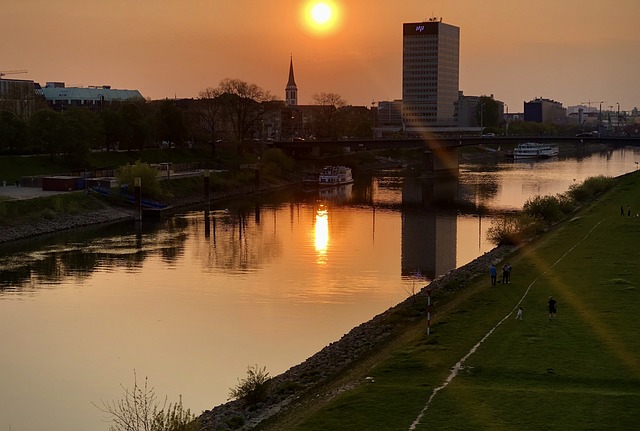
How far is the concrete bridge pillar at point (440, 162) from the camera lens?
463 feet

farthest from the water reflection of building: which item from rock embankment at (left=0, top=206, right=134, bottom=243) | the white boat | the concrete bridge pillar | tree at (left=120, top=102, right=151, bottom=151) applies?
tree at (left=120, top=102, right=151, bottom=151)

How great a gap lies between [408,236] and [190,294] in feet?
93.2

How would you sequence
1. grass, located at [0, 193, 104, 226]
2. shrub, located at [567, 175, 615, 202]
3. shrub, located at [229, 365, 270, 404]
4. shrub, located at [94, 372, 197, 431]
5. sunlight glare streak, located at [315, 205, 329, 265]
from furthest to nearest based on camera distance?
shrub, located at [567, 175, 615, 202], grass, located at [0, 193, 104, 226], sunlight glare streak, located at [315, 205, 329, 265], shrub, located at [229, 365, 270, 404], shrub, located at [94, 372, 197, 431]

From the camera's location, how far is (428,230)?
245 ft

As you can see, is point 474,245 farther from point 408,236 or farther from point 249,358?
point 249,358

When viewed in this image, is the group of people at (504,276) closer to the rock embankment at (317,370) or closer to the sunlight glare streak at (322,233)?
the rock embankment at (317,370)

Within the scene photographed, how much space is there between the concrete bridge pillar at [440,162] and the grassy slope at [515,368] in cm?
9981

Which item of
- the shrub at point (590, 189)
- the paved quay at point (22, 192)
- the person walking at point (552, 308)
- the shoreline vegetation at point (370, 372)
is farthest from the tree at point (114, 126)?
the person walking at point (552, 308)

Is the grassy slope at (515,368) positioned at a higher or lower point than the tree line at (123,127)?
lower

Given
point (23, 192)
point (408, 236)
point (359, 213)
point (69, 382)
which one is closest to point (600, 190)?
point (359, 213)

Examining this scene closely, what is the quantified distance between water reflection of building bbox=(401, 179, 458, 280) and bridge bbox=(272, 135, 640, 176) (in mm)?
14588

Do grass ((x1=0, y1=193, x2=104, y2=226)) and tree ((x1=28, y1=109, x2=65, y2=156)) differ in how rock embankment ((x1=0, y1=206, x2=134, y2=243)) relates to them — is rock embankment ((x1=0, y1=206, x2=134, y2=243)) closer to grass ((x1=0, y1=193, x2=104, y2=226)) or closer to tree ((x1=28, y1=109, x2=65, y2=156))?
grass ((x1=0, y1=193, x2=104, y2=226))

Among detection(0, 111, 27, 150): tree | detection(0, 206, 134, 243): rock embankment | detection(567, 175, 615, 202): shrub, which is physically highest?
detection(0, 111, 27, 150): tree

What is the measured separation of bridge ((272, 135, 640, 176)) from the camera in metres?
129
